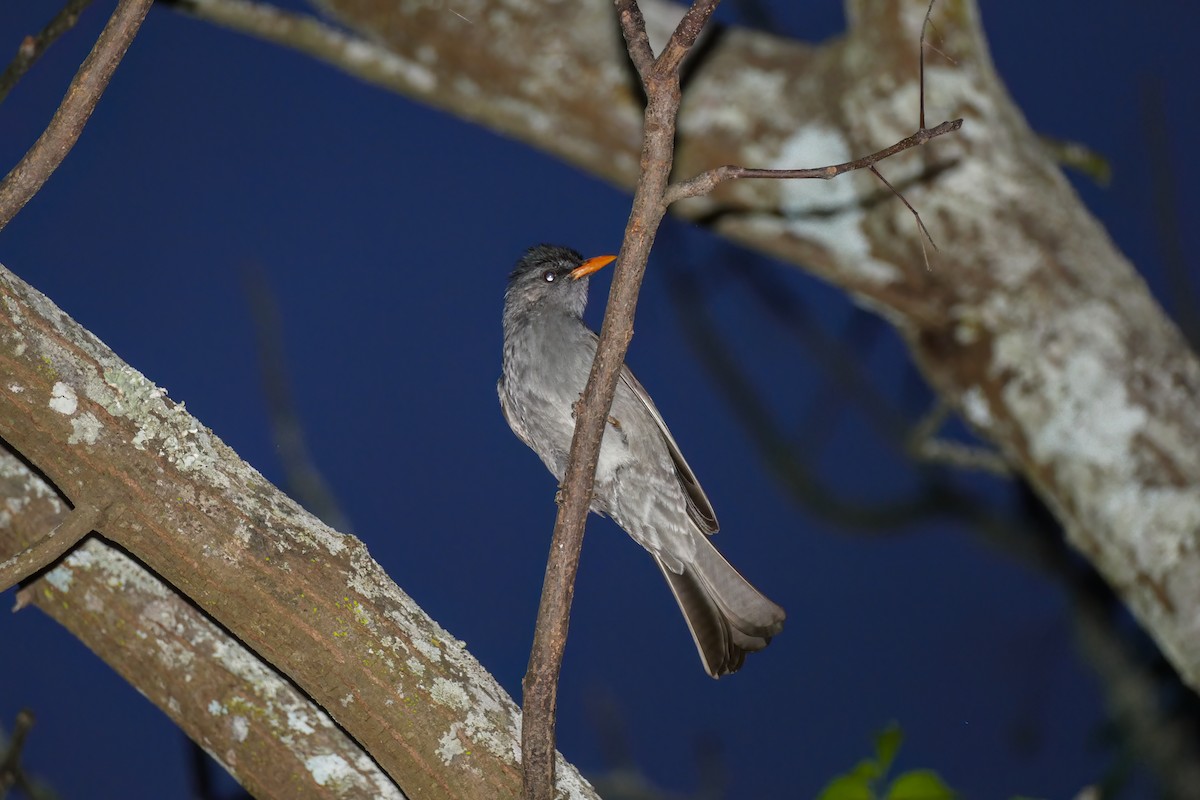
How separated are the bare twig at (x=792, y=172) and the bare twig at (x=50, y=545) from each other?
1061 mm

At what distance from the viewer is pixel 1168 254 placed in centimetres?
541

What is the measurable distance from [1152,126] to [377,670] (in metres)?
5.23

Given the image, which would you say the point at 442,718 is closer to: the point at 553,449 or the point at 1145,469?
the point at 553,449

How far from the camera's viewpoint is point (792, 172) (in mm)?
1647

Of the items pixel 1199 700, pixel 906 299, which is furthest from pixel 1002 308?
pixel 1199 700

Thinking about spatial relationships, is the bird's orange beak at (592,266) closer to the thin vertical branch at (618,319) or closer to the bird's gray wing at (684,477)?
the bird's gray wing at (684,477)

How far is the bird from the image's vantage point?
8.71 feet

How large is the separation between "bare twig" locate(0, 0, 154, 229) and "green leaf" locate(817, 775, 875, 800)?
1.79 meters

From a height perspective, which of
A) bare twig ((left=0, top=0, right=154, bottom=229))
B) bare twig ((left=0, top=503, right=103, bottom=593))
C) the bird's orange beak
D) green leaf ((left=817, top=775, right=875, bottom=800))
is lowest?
bare twig ((left=0, top=503, right=103, bottom=593))

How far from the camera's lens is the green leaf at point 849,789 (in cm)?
203

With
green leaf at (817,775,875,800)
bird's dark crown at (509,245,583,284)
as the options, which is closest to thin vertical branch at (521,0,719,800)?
green leaf at (817,775,875,800)

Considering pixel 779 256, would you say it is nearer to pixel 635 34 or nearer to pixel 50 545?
pixel 635 34

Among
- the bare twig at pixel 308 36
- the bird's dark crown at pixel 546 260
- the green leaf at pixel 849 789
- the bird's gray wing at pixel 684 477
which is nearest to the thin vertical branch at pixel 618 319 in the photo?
the green leaf at pixel 849 789

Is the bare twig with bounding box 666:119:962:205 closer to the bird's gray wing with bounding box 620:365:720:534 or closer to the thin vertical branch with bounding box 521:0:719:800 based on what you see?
the thin vertical branch with bounding box 521:0:719:800
